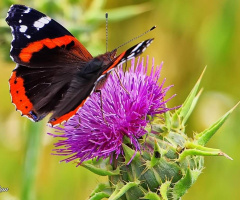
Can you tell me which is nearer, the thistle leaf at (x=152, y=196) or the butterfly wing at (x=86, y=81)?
the butterfly wing at (x=86, y=81)

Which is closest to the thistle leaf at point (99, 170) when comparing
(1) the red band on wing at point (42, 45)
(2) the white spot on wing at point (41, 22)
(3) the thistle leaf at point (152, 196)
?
(3) the thistle leaf at point (152, 196)

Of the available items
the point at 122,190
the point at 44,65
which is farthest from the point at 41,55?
the point at 122,190

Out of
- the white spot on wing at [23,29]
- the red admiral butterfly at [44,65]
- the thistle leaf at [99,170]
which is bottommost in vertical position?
the thistle leaf at [99,170]

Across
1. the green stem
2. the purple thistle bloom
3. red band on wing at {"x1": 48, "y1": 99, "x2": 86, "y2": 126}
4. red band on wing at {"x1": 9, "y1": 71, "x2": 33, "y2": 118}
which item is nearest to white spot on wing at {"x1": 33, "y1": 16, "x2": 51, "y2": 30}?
red band on wing at {"x1": 9, "y1": 71, "x2": 33, "y2": 118}

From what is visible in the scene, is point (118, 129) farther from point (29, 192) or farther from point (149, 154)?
point (29, 192)

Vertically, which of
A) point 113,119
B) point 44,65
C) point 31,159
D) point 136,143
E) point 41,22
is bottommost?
point 31,159

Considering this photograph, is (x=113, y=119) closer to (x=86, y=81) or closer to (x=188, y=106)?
(x=86, y=81)

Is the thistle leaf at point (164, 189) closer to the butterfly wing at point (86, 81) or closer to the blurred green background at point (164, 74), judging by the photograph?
the butterfly wing at point (86, 81)
